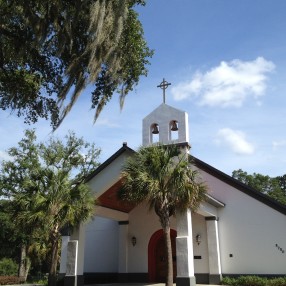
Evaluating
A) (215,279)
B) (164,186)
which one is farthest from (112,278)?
(164,186)

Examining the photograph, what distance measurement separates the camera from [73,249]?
15.6 meters

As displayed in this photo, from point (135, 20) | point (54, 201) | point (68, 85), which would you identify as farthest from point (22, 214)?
point (135, 20)

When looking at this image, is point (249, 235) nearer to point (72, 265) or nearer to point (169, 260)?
point (169, 260)

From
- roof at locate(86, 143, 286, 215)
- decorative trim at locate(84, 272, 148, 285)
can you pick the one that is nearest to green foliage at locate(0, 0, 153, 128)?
roof at locate(86, 143, 286, 215)

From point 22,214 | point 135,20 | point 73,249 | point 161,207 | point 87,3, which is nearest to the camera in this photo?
point 87,3

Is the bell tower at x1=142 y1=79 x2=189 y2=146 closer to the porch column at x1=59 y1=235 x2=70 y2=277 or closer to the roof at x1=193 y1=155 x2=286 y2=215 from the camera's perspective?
the roof at x1=193 y1=155 x2=286 y2=215

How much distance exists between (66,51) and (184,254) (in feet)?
26.6

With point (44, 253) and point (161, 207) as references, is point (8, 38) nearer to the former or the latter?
point (161, 207)

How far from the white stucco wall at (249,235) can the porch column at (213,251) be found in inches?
20.0

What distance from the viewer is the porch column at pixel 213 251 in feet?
55.5

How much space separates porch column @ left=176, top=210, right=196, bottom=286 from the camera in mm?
12969

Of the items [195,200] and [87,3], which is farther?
[195,200]

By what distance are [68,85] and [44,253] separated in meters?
19.6

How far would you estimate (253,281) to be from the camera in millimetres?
15812
